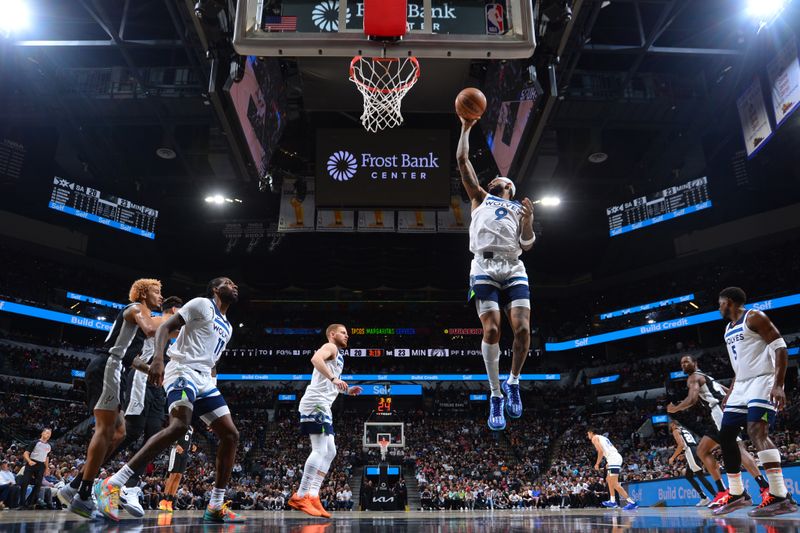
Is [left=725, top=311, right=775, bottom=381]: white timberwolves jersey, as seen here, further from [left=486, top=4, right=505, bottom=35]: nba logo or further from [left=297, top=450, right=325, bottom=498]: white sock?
[left=297, top=450, right=325, bottom=498]: white sock

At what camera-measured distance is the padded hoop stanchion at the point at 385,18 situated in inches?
238

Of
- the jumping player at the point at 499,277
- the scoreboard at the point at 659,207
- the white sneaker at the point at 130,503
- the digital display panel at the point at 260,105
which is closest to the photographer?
the jumping player at the point at 499,277

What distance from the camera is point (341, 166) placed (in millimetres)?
13453

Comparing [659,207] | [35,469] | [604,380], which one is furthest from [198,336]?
[604,380]

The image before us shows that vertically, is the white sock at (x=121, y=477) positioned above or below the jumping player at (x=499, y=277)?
below

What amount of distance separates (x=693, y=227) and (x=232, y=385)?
87.1ft

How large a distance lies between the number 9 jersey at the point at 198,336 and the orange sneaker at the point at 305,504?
7.22ft

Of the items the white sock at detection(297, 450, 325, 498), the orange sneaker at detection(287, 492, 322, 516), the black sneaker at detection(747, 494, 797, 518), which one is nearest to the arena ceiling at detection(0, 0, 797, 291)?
the white sock at detection(297, 450, 325, 498)

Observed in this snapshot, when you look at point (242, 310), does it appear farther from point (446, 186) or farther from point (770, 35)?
point (770, 35)

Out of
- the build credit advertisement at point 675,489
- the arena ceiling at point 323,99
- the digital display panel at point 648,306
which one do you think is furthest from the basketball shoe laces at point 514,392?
the digital display panel at point 648,306

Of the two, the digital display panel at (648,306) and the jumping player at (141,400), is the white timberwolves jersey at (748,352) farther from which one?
the digital display panel at (648,306)

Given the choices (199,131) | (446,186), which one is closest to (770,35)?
(446,186)

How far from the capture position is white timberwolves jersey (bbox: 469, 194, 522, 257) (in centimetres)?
518

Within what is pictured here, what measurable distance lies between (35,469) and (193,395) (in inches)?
368
